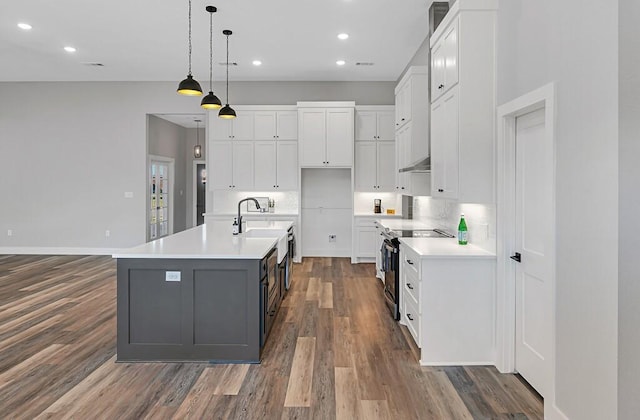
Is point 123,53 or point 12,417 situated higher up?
point 123,53

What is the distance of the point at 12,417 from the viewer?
89.4 inches

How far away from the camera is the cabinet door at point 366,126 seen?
6984 mm

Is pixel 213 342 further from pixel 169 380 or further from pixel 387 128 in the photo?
pixel 387 128

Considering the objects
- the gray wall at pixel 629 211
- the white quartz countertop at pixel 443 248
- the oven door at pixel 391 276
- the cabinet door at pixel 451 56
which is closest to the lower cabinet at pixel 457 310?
the white quartz countertop at pixel 443 248

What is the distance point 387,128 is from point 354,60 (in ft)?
4.56

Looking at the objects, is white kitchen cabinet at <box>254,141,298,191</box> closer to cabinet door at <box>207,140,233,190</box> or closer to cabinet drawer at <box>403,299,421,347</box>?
cabinet door at <box>207,140,233,190</box>

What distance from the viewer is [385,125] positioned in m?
6.98

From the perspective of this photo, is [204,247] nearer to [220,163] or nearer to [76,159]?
[220,163]

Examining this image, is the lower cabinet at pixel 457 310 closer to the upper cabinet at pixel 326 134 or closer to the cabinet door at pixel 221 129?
the upper cabinet at pixel 326 134

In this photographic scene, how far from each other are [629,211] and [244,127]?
622 cm

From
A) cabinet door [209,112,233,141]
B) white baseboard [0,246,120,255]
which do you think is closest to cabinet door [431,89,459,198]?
cabinet door [209,112,233,141]

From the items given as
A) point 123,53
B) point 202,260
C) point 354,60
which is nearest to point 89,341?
point 202,260

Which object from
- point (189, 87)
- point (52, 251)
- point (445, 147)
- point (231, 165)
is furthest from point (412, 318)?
point (52, 251)

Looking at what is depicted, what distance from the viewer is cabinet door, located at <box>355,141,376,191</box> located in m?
7.00
